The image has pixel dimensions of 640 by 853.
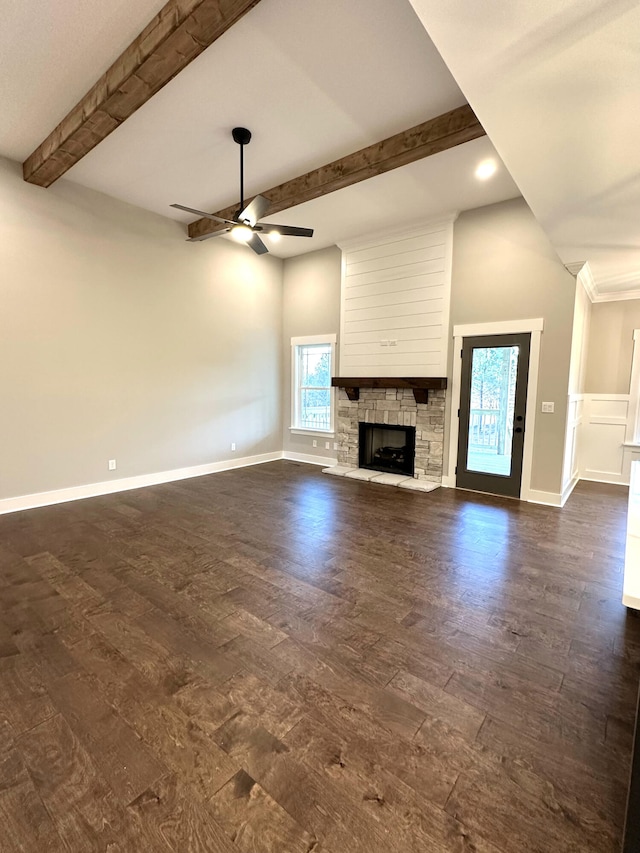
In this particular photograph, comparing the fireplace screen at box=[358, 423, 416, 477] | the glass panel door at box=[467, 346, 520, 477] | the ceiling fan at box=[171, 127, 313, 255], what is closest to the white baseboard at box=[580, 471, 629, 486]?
the glass panel door at box=[467, 346, 520, 477]

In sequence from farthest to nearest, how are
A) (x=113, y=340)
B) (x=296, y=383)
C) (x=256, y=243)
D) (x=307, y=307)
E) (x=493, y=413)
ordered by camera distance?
(x=296, y=383) → (x=307, y=307) → (x=493, y=413) → (x=113, y=340) → (x=256, y=243)

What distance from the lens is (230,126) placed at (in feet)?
11.6

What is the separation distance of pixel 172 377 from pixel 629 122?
5.38 meters

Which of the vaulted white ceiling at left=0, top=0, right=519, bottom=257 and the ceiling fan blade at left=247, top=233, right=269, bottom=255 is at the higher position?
the vaulted white ceiling at left=0, top=0, right=519, bottom=257

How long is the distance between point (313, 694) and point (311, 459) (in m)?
5.51

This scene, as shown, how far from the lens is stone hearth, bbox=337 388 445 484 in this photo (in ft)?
18.6

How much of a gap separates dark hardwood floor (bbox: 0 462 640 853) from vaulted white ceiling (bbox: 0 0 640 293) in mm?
2812

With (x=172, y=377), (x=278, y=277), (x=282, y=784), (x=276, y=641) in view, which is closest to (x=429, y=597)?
(x=276, y=641)

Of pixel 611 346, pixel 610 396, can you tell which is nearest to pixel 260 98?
pixel 611 346

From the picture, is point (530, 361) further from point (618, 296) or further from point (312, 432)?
point (312, 432)

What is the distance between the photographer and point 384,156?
Result: 3719mm

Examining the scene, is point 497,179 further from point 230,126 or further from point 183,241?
point 183,241

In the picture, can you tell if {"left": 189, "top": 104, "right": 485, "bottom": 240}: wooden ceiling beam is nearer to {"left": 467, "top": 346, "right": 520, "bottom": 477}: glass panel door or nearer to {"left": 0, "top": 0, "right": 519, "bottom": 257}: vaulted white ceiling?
{"left": 0, "top": 0, "right": 519, "bottom": 257}: vaulted white ceiling

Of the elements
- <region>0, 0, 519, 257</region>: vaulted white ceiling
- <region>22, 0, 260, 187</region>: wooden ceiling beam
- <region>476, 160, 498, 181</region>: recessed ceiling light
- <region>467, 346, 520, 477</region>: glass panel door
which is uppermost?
<region>0, 0, 519, 257</region>: vaulted white ceiling
